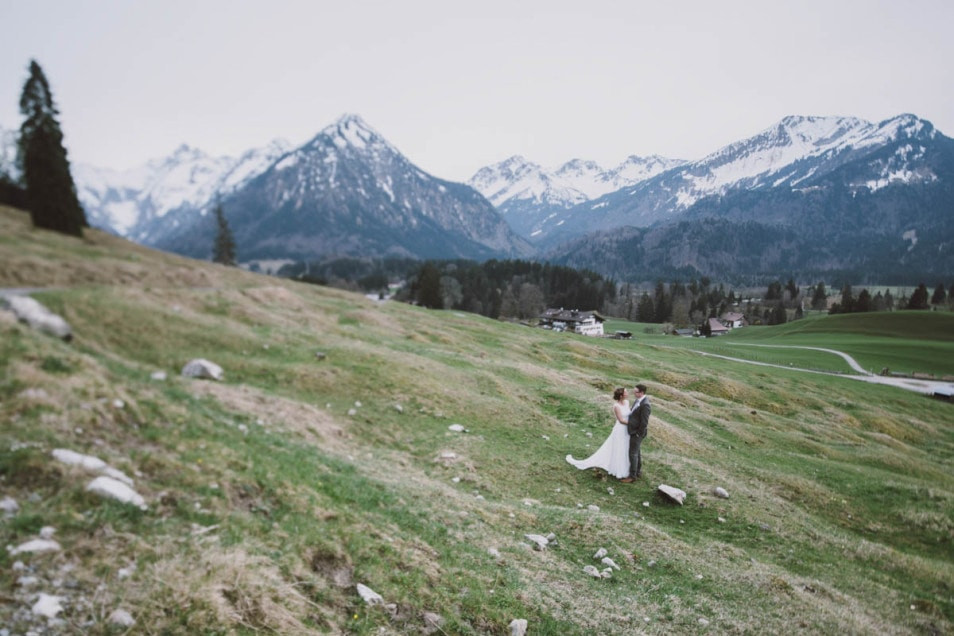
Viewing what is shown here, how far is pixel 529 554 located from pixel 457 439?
8.57m

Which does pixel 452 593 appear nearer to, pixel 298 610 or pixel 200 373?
pixel 298 610

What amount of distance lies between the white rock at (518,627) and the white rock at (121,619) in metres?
5.65

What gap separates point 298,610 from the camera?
6809mm

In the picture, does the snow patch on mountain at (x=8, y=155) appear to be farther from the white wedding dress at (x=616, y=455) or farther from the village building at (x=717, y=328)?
the village building at (x=717, y=328)

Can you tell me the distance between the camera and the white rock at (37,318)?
1808cm

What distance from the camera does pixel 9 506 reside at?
679 centimetres

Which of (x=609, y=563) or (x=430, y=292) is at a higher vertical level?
(x=430, y=292)

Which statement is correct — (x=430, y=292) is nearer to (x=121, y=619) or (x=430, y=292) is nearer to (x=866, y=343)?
(x=866, y=343)

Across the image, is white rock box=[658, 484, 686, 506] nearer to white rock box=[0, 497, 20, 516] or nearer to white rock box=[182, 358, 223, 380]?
white rock box=[0, 497, 20, 516]

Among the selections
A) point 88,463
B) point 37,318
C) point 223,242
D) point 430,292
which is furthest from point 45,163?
point 430,292

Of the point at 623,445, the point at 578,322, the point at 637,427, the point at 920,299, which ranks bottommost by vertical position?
the point at 578,322

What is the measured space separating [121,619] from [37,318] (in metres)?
19.0

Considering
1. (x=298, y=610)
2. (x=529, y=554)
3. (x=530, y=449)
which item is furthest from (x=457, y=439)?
(x=298, y=610)

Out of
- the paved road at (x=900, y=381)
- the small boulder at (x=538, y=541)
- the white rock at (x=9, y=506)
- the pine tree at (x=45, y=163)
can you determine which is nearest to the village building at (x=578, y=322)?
the paved road at (x=900, y=381)
